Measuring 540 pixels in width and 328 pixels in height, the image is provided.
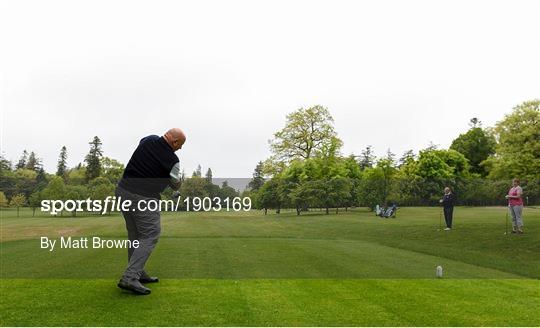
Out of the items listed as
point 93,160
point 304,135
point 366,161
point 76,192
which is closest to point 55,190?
point 76,192

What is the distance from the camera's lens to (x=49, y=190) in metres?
14.8

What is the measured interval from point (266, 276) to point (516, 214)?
37.3 ft

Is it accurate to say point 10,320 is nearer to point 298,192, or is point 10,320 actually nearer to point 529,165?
point 298,192

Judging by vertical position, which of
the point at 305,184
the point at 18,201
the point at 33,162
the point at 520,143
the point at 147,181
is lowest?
the point at 18,201

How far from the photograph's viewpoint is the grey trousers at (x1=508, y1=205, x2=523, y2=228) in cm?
1526

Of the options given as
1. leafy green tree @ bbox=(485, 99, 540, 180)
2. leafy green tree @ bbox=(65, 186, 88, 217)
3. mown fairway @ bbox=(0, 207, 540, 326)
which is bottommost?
mown fairway @ bbox=(0, 207, 540, 326)

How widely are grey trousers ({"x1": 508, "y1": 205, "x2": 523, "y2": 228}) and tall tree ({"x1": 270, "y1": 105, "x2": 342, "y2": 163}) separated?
1767 centimetres

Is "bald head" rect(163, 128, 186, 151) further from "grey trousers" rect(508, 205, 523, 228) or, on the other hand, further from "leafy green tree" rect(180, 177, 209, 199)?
"grey trousers" rect(508, 205, 523, 228)

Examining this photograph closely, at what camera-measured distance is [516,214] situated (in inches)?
607

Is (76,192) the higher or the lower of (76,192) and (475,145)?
the lower

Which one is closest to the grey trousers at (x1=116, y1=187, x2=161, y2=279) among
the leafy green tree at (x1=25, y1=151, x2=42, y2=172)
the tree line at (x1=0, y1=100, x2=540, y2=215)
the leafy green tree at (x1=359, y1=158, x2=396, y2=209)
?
the tree line at (x1=0, y1=100, x2=540, y2=215)

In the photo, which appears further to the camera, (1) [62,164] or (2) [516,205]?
(1) [62,164]

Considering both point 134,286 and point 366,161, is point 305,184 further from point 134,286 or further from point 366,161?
point 366,161

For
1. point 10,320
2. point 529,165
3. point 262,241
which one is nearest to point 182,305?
point 10,320
